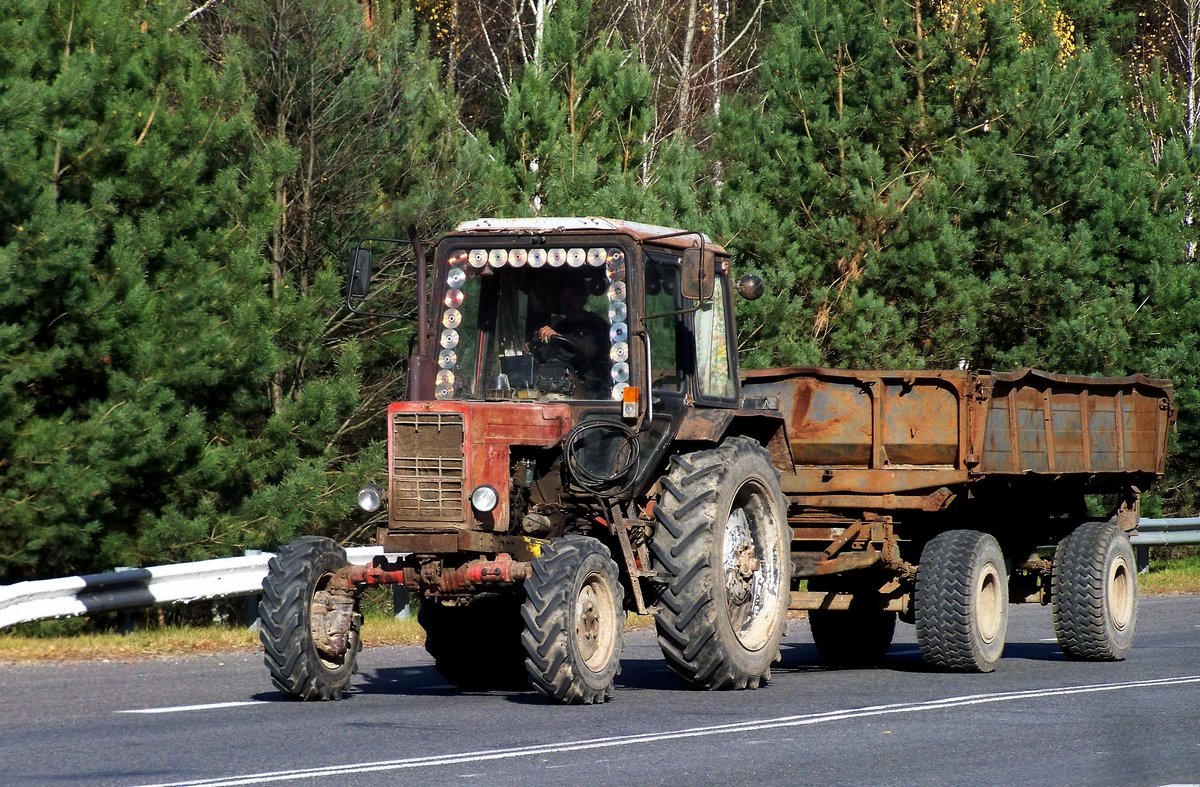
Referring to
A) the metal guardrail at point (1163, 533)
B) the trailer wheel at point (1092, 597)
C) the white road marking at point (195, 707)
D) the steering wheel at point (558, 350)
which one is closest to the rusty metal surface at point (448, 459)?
the steering wheel at point (558, 350)

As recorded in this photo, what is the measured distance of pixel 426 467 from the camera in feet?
36.0

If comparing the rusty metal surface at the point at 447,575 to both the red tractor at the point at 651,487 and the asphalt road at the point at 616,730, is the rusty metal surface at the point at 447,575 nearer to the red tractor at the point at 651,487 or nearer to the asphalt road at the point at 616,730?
the red tractor at the point at 651,487

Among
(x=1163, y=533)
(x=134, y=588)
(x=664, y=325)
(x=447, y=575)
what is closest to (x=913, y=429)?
(x=664, y=325)

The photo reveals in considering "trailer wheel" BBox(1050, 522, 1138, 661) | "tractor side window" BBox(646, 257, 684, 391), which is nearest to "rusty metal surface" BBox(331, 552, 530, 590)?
"tractor side window" BBox(646, 257, 684, 391)

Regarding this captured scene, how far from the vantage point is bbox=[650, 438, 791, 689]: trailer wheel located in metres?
11.1

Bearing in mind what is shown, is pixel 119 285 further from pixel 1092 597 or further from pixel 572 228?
pixel 1092 597

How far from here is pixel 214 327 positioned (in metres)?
18.2

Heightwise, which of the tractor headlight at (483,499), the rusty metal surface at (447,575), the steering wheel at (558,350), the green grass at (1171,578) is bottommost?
the green grass at (1171,578)

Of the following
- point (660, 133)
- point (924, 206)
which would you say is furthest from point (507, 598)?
point (660, 133)

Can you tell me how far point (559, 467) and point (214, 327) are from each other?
7.68 m

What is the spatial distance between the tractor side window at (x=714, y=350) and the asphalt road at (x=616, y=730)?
6.35ft

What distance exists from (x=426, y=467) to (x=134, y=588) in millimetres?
5346

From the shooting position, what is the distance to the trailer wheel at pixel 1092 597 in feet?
46.7

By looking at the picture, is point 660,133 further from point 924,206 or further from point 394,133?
point 394,133
